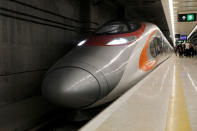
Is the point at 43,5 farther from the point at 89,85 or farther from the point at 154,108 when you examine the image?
the point at 154,108

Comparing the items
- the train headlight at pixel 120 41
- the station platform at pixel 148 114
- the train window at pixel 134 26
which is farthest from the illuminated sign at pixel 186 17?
the station platform at pixel 148 114

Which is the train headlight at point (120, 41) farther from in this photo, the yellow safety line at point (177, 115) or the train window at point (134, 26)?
the yellow safety line at point (177, 115)

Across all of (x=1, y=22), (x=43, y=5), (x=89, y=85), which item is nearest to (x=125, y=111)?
(x=89, y=85)

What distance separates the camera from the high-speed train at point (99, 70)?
3.46 m

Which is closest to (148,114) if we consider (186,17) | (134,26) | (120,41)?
(120,41)

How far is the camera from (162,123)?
2184 mm

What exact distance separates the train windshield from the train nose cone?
2215mm

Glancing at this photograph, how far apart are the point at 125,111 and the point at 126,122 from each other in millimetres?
332

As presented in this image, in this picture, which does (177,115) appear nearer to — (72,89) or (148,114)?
(148,114)

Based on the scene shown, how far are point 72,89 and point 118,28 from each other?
2.84 m

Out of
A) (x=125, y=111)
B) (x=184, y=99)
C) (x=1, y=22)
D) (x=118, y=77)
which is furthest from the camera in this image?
(x=1, y=22)

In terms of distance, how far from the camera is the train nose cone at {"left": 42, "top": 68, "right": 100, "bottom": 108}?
3412mm

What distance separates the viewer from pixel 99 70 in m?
3.73

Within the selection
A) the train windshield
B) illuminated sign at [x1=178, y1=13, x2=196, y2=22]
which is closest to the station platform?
the train windshield
